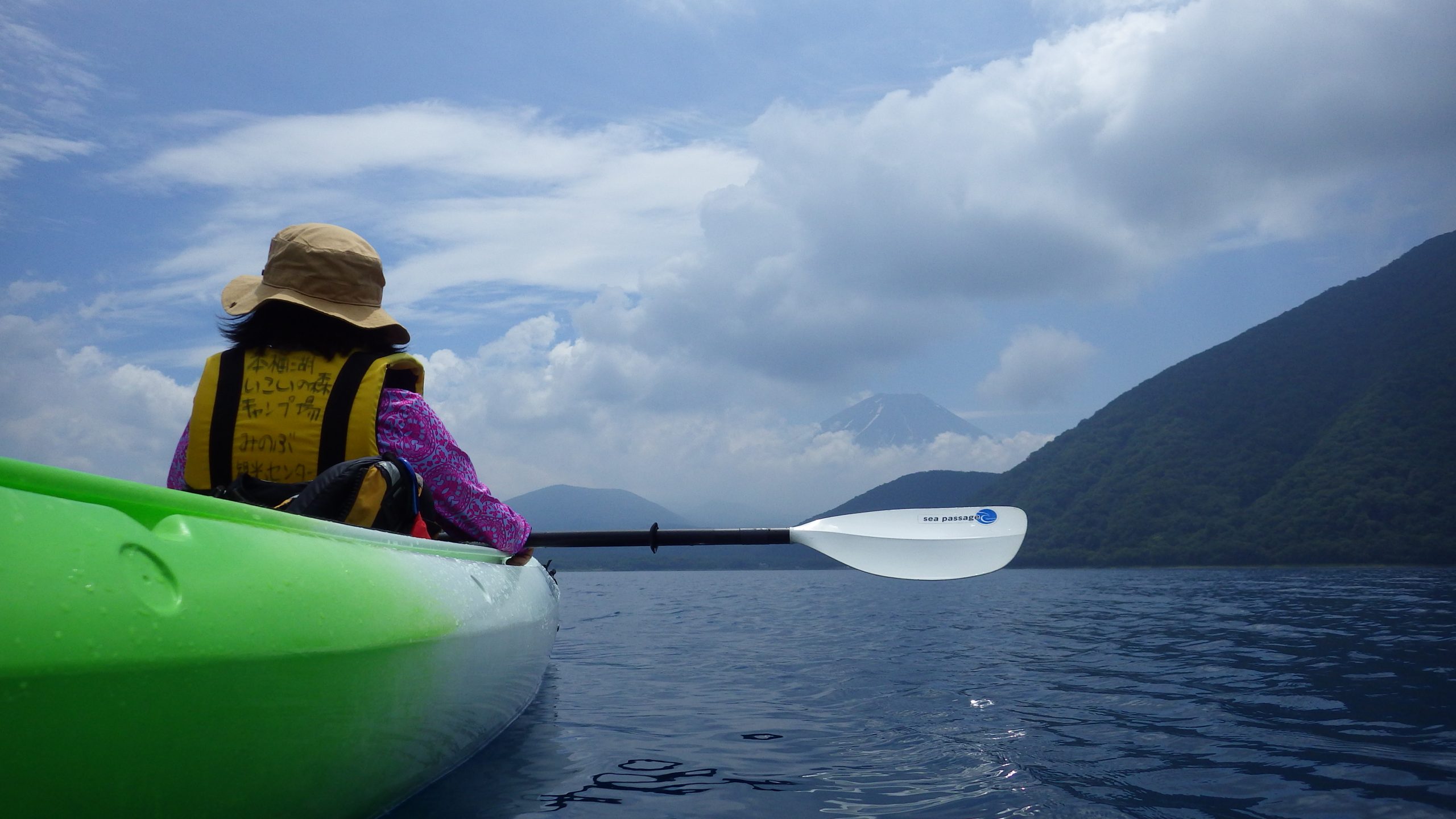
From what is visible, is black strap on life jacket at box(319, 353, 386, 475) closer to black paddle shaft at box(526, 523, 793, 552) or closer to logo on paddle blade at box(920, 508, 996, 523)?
black paddle shaft at box(526, 523, 793, 552)

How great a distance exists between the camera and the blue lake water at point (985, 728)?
342 cm

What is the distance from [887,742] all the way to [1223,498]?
307ft

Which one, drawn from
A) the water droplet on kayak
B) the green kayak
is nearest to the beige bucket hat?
the green kayak

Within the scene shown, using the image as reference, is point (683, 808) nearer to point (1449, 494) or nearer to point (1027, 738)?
point (1027, 738)

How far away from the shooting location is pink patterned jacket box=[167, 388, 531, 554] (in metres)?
3.23

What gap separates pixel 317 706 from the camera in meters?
2.10

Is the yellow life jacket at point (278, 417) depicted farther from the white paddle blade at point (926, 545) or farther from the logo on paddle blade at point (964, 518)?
the logo on paddle blade at point (964, 518)

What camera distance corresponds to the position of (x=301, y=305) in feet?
10.4

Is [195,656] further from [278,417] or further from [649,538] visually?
[649,538]

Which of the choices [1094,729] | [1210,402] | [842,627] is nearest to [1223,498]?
[1210,402]

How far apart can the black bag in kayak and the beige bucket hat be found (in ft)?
2.29

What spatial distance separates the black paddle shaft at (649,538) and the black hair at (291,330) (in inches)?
93.1

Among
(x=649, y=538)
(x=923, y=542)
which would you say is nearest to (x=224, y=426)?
(x=649, y=538)

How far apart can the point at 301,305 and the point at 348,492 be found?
897 millimetres
